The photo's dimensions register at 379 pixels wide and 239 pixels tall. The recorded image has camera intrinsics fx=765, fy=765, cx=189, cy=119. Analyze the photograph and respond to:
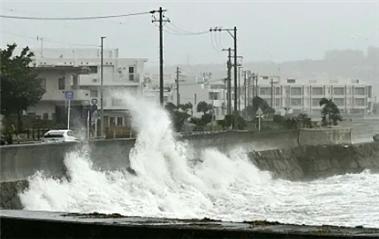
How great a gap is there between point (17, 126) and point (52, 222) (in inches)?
1672

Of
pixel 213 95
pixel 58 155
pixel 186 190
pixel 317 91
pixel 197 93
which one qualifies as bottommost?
pixel 186 190

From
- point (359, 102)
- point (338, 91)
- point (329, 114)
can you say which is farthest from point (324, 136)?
point (359, 102)

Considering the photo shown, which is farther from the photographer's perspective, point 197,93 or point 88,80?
point 197,93

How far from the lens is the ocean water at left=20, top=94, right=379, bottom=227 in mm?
Answer: 19672

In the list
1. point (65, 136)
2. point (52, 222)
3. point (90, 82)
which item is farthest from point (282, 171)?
point (90, 82)

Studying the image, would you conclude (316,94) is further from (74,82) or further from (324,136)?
(324,136)

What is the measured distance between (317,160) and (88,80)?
138 ft

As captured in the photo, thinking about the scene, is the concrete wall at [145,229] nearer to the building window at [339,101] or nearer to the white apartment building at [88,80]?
the white apartment building at [88,80]

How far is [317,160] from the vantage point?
172 feet

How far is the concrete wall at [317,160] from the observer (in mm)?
45062

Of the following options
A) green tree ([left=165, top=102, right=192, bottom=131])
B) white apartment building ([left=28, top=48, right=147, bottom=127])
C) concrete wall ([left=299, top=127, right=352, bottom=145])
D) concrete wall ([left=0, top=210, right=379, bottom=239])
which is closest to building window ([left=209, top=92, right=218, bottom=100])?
white apartment building ([left=28, top=48, right=147, bottom=127])

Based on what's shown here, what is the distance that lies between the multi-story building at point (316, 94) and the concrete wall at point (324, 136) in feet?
281

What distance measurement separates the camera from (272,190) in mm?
34062

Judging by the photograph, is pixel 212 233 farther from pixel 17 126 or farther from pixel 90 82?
pixel 90 82
